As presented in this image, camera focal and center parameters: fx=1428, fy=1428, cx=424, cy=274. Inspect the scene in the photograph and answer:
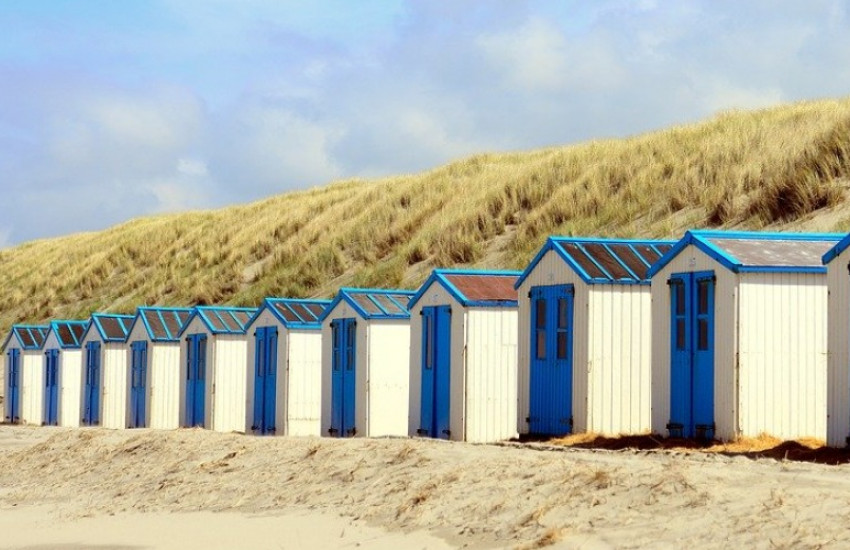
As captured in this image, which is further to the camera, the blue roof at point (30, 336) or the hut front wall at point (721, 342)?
the blue roof at point (30, 336)

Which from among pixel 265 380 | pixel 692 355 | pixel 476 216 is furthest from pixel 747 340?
pixel 476 216

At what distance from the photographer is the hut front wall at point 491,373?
74.9 ft

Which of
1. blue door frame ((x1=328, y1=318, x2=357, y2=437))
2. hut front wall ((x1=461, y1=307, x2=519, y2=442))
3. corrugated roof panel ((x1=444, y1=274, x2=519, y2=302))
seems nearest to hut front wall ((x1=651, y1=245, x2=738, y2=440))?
hut front wall ((x1=461, y1=307, x2=519, y2=442))

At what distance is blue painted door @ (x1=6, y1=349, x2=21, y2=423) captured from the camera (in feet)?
134

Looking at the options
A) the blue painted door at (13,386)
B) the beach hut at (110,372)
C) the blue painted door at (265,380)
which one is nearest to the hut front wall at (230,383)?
the blue painted door at (265,380)

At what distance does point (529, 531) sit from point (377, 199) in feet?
157

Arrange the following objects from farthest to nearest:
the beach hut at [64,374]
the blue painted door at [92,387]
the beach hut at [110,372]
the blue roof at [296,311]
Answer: the beach hut at [64,374] → the blue painted door at [92,387] → the beach hut at [110,372] → the blue roof at [296,311]

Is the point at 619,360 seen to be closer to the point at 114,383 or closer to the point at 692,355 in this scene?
the point at 692,355

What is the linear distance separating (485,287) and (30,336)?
21510mm

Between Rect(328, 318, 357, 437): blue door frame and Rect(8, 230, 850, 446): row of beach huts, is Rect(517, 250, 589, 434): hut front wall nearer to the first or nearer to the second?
Rect(8, 230, 850, 446): row of beach huts

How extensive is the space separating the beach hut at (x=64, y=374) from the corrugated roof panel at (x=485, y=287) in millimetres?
16589

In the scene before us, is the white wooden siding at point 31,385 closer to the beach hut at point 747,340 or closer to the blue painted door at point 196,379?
the blue painted door at point 196,379

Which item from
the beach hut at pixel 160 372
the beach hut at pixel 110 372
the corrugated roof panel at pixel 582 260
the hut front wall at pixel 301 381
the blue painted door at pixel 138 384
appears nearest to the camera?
the corrugated roof panel at pixel 582 260

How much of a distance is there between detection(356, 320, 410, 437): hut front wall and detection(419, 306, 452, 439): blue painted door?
1.62 m
